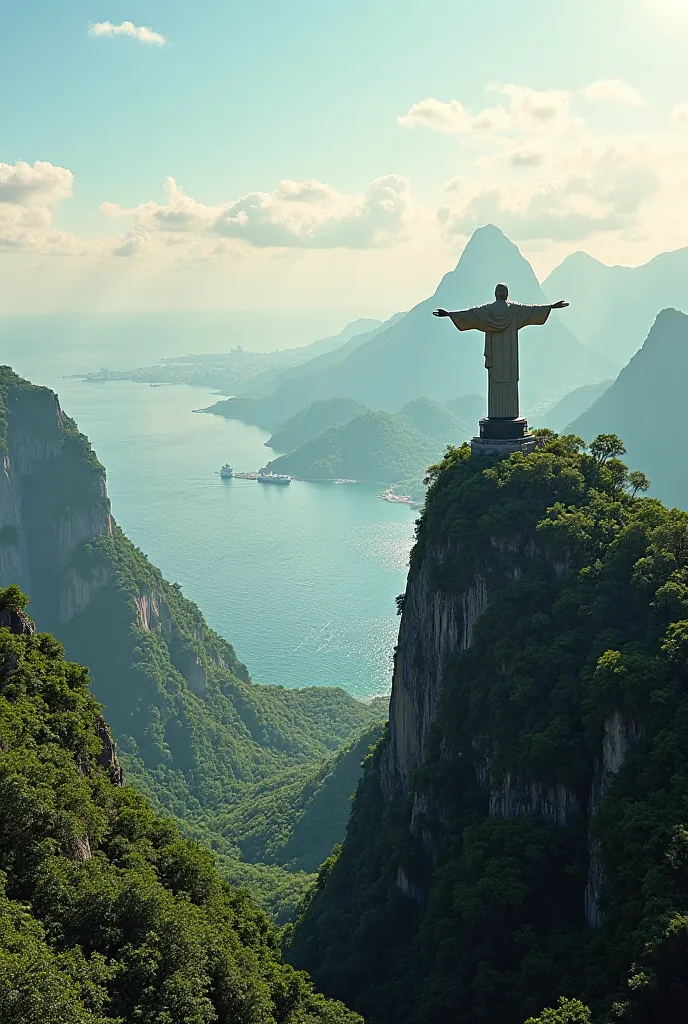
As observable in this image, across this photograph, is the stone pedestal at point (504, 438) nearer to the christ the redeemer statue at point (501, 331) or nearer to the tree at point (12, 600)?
the christ the redeemer statue at point (501, 331)

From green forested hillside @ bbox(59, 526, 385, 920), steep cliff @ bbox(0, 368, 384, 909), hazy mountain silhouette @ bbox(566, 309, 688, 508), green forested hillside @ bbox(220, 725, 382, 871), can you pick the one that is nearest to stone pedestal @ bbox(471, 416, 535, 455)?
green forested hillside @ bbox(220, 725, 382, 871)

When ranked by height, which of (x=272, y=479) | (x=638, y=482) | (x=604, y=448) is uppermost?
(x=272, y=479)

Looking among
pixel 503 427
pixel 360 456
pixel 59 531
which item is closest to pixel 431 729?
pixel 503 427

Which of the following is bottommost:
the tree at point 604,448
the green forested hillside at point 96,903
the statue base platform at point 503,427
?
the green forested hillside at point 96,903

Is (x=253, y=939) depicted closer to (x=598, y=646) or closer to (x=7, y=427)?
(x=598, y=646)

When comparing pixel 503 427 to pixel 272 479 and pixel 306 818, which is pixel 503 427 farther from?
pixel 272 479

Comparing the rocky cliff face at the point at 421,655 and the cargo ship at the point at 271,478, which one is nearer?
the rocky cliff face at the point at 421,655

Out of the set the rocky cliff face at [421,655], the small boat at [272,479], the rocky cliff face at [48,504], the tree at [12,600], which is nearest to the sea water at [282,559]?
the small boat at [272,479]
